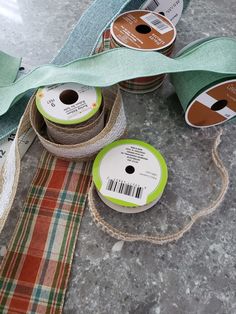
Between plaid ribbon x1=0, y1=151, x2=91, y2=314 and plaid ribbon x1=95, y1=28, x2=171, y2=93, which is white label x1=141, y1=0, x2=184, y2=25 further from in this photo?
plaid ribbon x1=0, y1=151, x2=91, y2=314

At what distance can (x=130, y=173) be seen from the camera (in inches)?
22.0

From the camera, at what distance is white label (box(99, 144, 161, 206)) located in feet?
1.76

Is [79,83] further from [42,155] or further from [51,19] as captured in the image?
[51,19]

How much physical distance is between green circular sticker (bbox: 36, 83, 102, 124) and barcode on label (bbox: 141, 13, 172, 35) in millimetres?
188

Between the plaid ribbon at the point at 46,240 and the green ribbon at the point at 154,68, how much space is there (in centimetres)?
15

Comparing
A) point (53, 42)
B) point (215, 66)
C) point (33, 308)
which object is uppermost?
point (215, 66)

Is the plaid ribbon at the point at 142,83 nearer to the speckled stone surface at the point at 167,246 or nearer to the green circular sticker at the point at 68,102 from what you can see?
the speckled stone surface at the point at 167,246

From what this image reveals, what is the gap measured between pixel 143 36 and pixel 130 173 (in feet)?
0.88

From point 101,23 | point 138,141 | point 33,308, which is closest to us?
point 33,308

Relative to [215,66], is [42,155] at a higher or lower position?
lower

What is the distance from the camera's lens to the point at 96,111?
0.55m

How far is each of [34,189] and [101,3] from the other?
1.45 feet

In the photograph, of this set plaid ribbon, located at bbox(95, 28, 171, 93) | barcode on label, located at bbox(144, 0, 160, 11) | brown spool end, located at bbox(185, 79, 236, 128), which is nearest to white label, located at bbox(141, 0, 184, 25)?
barcode on label, located at bbox(144, 0, 160, 11)

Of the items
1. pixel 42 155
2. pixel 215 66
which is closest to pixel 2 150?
pixel 42 155
